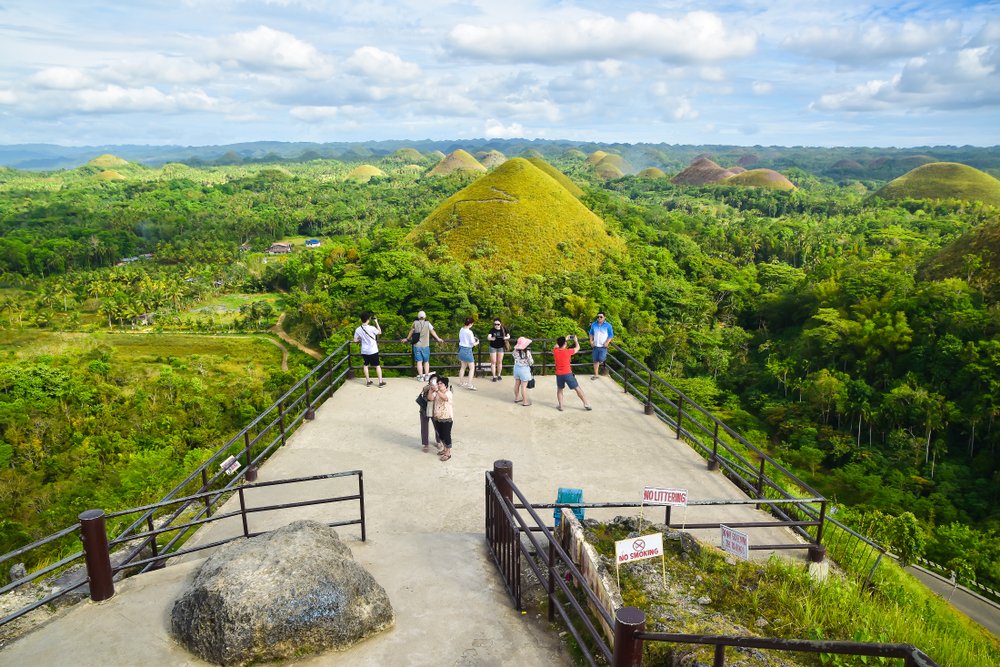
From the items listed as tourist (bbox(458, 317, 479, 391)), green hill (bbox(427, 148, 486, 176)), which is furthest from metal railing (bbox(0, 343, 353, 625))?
green hill (bbox(427, 148, 486, 176))

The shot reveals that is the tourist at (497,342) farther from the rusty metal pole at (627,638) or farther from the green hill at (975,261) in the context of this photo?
the green hill at (975,261)

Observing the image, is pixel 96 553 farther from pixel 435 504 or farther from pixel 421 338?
pixel 421 338

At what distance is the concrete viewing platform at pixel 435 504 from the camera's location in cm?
444

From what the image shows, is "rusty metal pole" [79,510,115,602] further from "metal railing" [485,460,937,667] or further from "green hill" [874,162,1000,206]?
"green hill" [874,162,1000,206]

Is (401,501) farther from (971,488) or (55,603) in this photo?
(971,488)

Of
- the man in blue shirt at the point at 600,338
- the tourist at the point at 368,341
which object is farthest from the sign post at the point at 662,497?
the tourist at the point at 368,341

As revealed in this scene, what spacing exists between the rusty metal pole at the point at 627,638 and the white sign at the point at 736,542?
6.86ft

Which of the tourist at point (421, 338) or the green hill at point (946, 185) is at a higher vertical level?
the green hill at point (946, 185)

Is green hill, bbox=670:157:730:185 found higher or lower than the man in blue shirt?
higher

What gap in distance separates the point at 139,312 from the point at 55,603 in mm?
61925

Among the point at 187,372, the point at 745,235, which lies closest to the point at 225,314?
the point at 187,372

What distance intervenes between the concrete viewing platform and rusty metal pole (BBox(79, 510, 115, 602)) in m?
0.14

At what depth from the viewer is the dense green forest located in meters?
27.5

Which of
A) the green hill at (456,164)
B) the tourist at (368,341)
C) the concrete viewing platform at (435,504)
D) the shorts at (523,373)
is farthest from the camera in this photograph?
the green hill at (456,164)
